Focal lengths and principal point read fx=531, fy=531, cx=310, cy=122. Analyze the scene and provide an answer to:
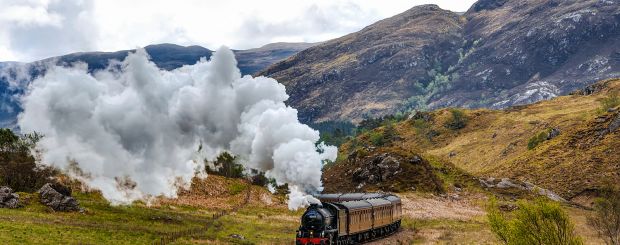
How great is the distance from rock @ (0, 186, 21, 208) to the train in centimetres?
3448

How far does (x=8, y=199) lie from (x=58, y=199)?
17.1 feet

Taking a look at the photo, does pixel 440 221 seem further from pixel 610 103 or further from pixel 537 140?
pixel 610 103

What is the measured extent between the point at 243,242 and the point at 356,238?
12004 mm

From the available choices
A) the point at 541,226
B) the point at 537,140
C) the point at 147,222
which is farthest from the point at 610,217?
the point at 537,140

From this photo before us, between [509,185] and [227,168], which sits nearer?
[227,168]

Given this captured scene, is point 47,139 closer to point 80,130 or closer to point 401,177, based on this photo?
point 80,130

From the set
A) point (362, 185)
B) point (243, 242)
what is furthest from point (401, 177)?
point (243, 242)

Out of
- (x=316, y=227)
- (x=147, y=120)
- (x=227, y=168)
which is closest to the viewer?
(x=316, y=227)

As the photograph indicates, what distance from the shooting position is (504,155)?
169250 millimetres

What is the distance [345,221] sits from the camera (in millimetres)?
51875

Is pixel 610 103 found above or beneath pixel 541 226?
above

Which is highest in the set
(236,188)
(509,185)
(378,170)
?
(378,170)

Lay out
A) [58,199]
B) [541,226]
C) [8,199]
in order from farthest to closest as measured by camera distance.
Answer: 1. [58,199]
2. [8,199]
3. [541,226]

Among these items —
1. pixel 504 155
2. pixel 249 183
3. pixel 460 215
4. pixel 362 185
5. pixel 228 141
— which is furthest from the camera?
pixel 504 155
